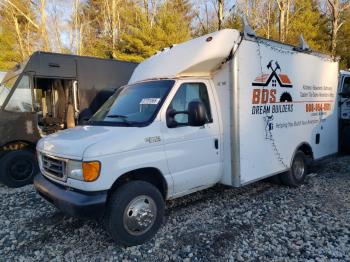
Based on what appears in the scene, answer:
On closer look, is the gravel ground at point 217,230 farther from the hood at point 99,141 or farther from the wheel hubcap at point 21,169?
the hood at point 99,141

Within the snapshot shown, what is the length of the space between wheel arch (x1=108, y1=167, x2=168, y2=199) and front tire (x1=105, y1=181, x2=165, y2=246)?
0.11 m

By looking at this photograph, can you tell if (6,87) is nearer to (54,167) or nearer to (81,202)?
(54,167)

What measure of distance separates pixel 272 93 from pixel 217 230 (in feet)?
8.58

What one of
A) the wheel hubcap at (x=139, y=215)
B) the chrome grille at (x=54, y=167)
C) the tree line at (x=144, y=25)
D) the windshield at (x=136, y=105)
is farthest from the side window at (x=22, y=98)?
the tree line at (x=144, y=25)

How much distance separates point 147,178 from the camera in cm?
423

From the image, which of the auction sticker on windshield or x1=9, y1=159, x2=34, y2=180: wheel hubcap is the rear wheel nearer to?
x1=9, y1=159, x2=34, y2=180: wheel hubcap

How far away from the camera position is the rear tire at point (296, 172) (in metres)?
6.10

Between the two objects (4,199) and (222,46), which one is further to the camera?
(4,199)

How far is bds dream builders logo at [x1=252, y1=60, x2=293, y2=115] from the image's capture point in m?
5.12

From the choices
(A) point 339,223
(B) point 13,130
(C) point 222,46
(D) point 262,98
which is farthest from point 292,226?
(B) point 13,130

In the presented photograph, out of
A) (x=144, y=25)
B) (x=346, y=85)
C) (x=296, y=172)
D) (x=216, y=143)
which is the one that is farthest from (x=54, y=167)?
(x=144, y=25)

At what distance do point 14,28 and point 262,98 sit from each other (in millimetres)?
29103

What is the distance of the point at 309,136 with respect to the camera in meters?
6.45

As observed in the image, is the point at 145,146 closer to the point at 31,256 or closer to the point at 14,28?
the point at 31,256
